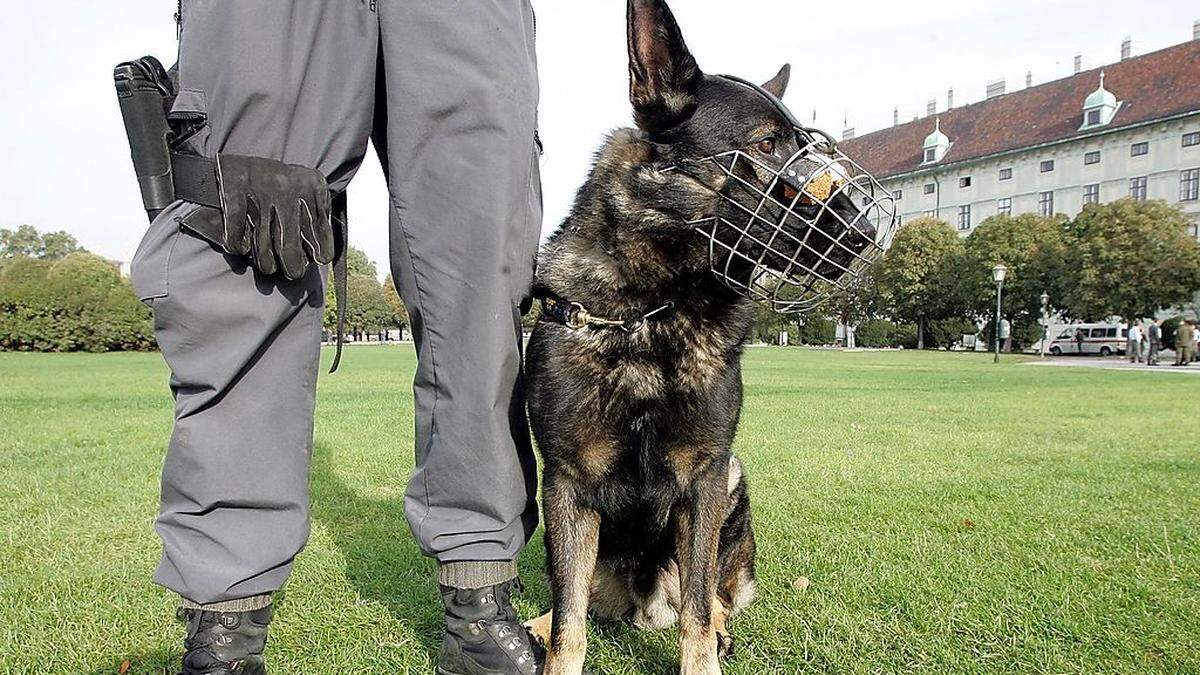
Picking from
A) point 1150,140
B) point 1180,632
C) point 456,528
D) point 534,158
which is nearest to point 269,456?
point 456,528

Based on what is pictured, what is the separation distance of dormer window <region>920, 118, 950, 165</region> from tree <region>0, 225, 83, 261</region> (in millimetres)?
93671

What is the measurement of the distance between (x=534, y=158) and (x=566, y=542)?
1151mm

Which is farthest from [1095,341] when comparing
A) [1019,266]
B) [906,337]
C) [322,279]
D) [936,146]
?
[322,279]

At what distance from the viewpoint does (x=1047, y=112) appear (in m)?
63.5

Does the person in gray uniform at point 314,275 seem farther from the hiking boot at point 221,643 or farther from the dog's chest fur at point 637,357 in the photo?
the dog's chest fur at point 637,357

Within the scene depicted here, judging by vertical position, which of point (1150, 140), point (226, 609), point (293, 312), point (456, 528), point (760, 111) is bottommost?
point (226, 609)

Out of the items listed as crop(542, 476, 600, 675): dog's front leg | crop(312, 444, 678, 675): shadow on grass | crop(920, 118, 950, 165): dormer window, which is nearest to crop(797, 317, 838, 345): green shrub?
crop(920, 118, 950, 165): dormer window

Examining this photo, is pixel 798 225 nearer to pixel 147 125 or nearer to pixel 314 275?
pixel 314 275

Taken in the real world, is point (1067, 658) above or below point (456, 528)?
below

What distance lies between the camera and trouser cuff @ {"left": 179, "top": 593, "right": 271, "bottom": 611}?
1.77m

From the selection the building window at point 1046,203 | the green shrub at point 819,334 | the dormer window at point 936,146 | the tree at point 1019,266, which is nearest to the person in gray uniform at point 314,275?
the green shrub at point 819,334

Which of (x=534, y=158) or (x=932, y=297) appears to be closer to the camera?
(x=534, y=158)

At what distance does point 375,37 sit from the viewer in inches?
75.5

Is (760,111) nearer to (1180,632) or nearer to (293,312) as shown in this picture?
(293,312)
